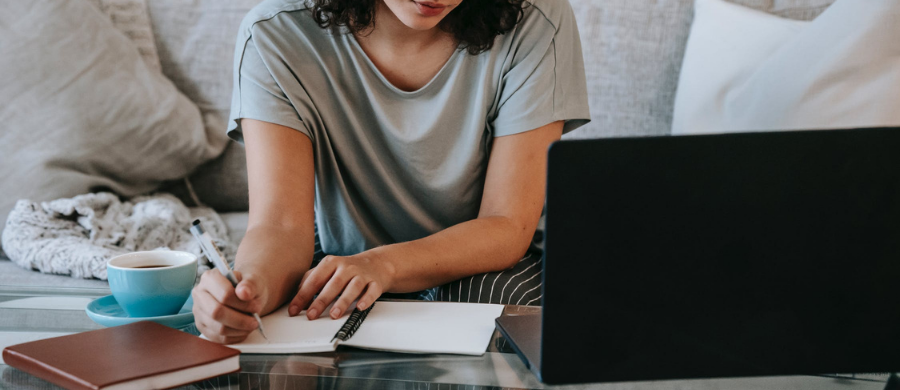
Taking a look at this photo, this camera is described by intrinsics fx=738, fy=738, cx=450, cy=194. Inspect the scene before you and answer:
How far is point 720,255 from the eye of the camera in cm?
52

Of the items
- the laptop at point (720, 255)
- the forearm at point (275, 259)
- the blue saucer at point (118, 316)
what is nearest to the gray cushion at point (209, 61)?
the forearm at point (275, 259)

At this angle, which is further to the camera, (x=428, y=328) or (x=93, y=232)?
(x=93, y=232)

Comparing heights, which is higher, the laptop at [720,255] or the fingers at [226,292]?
the laptop at [720,255]

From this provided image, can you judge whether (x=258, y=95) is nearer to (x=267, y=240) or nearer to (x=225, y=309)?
(x=267, y=240)

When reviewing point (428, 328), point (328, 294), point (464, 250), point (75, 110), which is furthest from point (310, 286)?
point (75, 110)

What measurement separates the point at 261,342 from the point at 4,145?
3.52 ft

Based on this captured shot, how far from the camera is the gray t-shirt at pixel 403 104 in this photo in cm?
110

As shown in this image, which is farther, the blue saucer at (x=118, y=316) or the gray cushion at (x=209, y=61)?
the gray cushion at (x=209, y=61)

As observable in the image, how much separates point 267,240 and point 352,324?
0.24 m

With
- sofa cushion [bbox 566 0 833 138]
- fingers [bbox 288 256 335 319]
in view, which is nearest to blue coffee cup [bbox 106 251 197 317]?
fingers [bbox 288 256 335 319]

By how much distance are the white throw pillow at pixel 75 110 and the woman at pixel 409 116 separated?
0.53 m

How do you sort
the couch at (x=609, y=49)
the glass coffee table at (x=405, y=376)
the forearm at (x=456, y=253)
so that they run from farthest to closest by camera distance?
the couch at (x=609, y=49), the forearm at (x=456, y=253), the glass coffee table at (x=405, y=376)

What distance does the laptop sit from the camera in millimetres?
500

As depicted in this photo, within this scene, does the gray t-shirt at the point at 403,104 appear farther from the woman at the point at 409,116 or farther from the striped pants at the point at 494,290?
the striped pants at the point at 494,290
